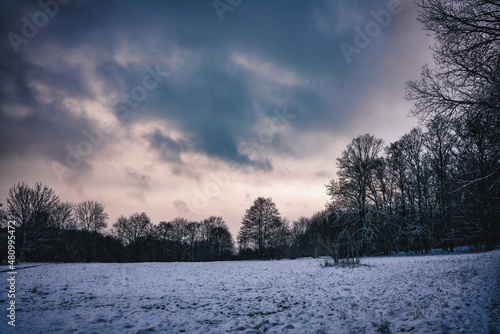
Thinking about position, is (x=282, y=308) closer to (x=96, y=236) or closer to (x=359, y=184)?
(x=359, y=184)

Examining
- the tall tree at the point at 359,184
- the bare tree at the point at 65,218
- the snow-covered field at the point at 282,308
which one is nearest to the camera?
the snow-covered field at the point at 282,308

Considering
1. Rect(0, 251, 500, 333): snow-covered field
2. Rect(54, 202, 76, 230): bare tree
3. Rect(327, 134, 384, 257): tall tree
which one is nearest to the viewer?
Rect(0, 251, 500, 333): snow-covered field

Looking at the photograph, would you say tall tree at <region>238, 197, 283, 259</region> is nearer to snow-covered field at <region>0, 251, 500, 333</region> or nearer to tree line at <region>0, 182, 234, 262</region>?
tree line at <region>0, 182, 234, 262</region>

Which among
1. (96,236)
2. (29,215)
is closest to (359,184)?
(29,215)

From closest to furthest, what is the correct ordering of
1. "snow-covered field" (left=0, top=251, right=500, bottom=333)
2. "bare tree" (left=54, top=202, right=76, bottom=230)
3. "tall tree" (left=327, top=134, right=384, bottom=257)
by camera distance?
"snow-covered field" (left=0, top=251, right=500, bottom=333), "tall tree" (left=327, top=134, right=384, bottom=257), "bare tree" (left=54, top=202, right=76, bottom=230)

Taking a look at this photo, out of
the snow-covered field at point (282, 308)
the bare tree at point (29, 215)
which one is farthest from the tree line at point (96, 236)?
the snow-covered field at point (282, 308)

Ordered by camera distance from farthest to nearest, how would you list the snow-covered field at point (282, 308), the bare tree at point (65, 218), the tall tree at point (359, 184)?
the bare tree at point (65, 218) → the tall tree at point (359, 184) → the snow-covered field at point (282, 308)

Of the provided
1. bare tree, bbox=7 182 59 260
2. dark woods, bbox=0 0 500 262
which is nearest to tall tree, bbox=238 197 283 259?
dark woods, bbox=0 0 500 262

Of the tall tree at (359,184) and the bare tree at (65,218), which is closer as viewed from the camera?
the tall tree at (359,184)

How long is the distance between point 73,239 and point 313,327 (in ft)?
149

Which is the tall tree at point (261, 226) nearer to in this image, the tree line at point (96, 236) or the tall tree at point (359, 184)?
the tree line at point (96, 236)

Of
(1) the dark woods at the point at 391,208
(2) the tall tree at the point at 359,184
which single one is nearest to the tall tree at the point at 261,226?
(1) the dark woods at the point at 391,208

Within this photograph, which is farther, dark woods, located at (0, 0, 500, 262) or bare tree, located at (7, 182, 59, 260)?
bare tree, located at (7, 182, 59, 260)

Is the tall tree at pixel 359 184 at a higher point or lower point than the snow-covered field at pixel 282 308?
higher
